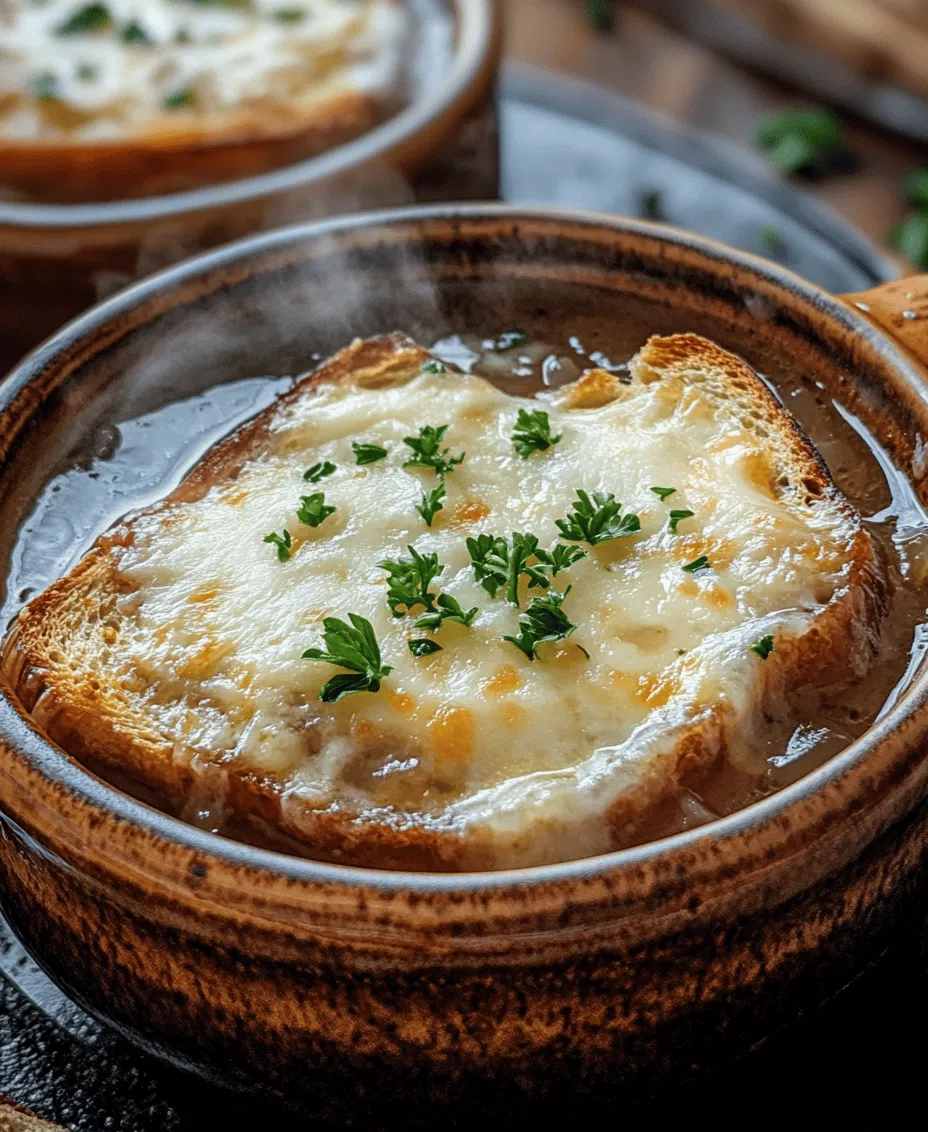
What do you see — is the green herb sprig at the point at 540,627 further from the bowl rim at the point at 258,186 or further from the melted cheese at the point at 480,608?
the bowl rim at the point at 258,186

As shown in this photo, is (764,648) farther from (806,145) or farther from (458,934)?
(806,145)

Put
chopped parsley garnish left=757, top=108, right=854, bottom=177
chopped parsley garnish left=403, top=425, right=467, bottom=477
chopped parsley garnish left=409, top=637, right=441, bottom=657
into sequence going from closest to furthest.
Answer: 1. chopped parsley garnish left=409, top=637, right=441, bottom=657
2. chopped parsley garnish left=403, top=425, right=467, bottom=477
3. chopped parsley garnish left=757, top=108, right=854, bottom=177

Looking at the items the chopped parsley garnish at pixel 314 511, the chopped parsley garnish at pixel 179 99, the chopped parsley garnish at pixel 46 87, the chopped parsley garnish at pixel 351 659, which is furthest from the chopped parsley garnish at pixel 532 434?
the chopped parsley garnish at pixel 46 87

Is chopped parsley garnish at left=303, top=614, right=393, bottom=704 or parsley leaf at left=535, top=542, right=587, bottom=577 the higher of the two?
parsley leaf at left=535, top=542, right=587, bottom=577

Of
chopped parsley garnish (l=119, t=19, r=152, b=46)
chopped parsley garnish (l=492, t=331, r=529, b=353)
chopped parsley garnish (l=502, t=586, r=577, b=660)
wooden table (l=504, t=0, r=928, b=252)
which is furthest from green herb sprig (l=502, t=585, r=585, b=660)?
wooden table (l=504, t=0, r=928, b=252)

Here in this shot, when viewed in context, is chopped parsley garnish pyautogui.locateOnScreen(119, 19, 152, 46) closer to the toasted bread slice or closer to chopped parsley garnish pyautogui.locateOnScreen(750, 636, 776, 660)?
the toasted bread slice

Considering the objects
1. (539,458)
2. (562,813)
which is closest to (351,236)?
(539,458)

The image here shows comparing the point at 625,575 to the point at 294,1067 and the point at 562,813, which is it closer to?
the point at 562,813
